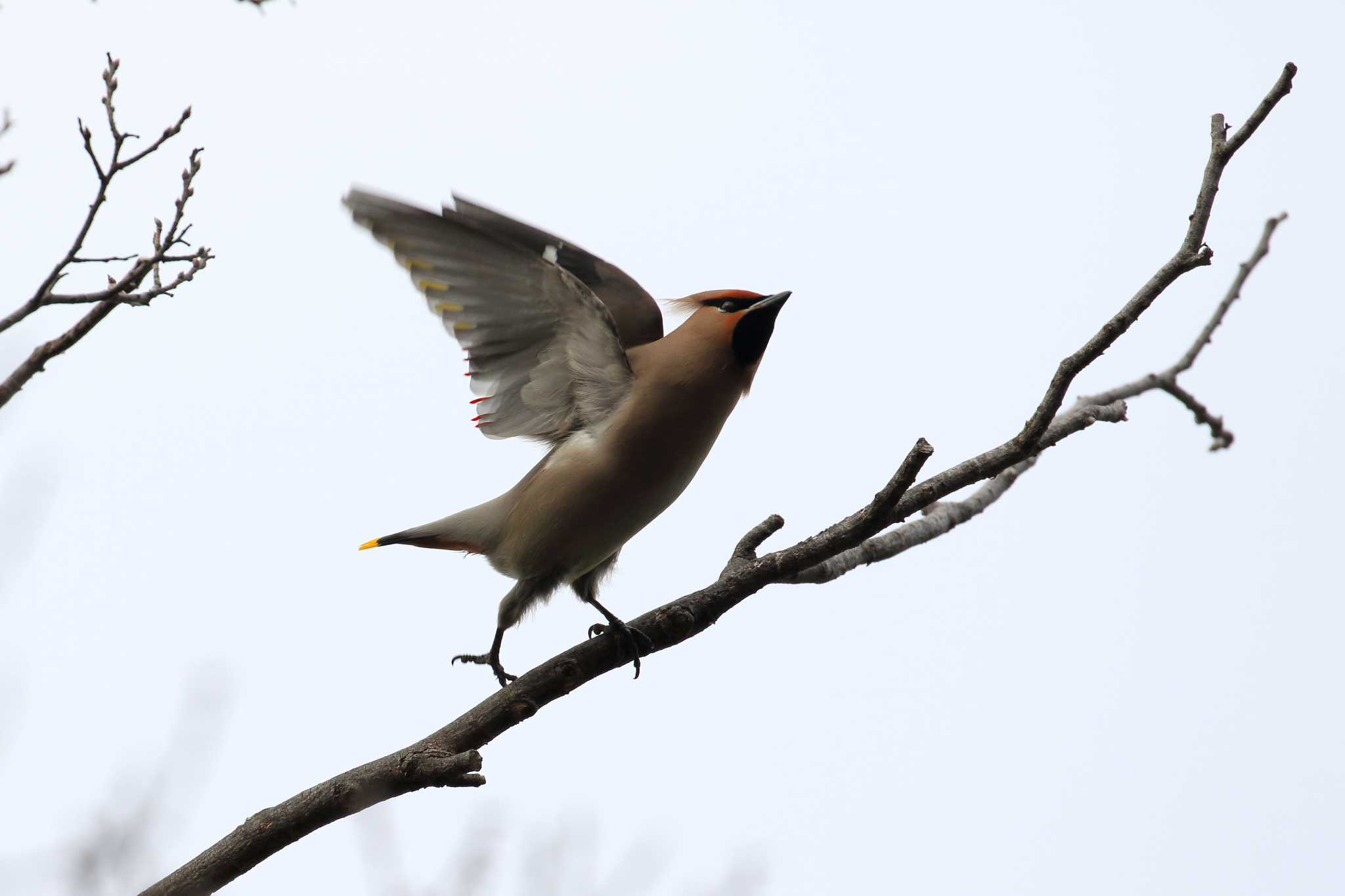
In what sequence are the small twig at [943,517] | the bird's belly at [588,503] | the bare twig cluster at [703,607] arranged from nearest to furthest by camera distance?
the bare twig cluster at [703,607], the small twig at [943,517], the bird's belly at [588,503]

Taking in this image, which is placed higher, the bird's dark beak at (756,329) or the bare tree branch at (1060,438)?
the bird's dark beak at (756,329)

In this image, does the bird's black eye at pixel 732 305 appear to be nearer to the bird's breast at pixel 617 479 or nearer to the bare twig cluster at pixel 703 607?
the bird's breast at pixel 617 479

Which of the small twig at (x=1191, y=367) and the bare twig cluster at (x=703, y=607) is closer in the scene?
the bare twig cluster at (x=703, y=607)

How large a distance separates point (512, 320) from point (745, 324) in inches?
31.1

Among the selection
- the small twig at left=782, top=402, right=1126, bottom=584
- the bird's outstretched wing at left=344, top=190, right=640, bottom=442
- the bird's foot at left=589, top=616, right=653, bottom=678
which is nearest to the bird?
the bird's outstretched wing at left=344, top=190, right=640, bottom=442

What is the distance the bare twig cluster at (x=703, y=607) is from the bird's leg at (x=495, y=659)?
97cm

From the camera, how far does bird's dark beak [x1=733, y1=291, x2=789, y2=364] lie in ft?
14.2

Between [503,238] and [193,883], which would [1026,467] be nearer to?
[503,238]

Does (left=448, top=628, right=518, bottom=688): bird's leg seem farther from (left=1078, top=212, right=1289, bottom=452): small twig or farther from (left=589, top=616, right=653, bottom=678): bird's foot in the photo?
(left=1078, top=212, right=1289, bottom=452): small twig

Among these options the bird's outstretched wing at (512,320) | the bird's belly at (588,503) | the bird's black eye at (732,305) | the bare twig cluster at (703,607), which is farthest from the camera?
the bird's black eye at (732,305)

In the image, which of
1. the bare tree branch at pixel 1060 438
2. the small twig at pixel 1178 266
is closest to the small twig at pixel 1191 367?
the bare tree branch at pixel 1060 438

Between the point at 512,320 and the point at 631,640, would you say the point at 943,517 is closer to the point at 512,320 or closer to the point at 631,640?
the point at 631,640

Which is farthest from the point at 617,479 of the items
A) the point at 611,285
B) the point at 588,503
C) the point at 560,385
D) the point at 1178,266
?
the point at 1178,266

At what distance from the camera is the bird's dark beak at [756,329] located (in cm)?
432
